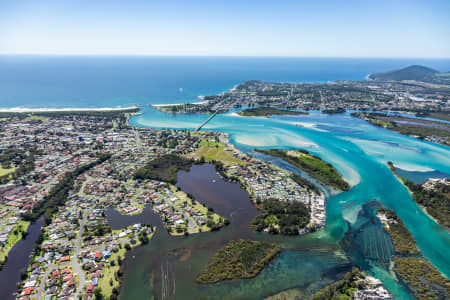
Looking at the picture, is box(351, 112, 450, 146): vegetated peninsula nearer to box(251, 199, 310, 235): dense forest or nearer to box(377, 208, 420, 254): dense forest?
box(377, 208, 420, 254): dense forest

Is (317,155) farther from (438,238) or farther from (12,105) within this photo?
(12,105)

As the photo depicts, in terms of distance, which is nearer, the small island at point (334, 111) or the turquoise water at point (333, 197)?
the turquoise water at point (333, 197)

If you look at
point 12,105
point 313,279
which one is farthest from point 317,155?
point 12,105

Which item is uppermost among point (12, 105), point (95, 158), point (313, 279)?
point (12, 105)

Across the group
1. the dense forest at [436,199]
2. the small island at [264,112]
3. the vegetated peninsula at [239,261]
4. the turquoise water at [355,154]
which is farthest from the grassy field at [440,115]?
the vegetated peninsula at [239,261]

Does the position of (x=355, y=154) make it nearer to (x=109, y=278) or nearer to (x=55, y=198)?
(x=109, y=278)

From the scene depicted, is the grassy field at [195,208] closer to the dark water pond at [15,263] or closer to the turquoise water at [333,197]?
the turquoise water at [333,197]
